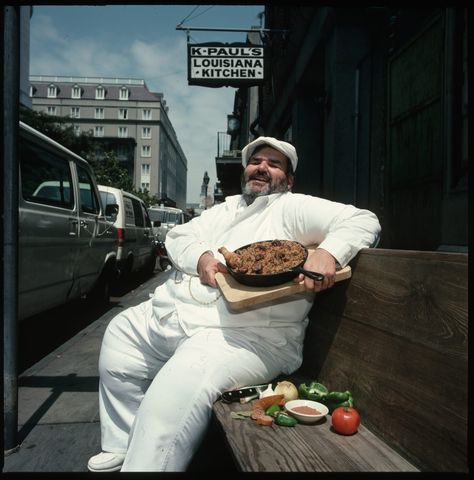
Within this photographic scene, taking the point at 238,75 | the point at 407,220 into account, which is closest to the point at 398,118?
the point at 407,220

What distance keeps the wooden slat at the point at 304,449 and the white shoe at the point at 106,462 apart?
2.61ft

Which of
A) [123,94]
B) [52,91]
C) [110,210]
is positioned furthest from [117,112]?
[110,210]

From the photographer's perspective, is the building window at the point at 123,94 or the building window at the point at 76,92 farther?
the building window at the point at 123,94

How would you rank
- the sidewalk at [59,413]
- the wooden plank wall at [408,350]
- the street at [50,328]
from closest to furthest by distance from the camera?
1. the wooden plank wall at [408,350]
2. the sidewalk at [59,413]
3. the street at [50,328]

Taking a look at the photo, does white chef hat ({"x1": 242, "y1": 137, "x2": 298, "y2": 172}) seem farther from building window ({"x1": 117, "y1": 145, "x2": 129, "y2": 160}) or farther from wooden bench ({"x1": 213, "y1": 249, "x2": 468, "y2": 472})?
building window ({"x1": 117, "y1": 145, "x2": 129, "y2": 160})

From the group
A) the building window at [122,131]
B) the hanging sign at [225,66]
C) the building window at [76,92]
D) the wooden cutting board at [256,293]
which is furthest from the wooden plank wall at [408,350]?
the building window at [76,92]

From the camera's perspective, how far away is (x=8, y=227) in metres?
2.35

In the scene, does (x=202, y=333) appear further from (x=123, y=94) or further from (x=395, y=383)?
(x=123, y=94)

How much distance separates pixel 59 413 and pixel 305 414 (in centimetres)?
207

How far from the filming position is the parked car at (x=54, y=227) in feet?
12.6

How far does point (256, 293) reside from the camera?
185 cm

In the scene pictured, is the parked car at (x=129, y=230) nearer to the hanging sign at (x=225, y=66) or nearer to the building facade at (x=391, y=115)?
the hanging sign at (x=225, y=66)

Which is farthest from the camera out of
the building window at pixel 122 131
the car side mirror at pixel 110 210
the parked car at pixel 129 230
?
the building window at pixel 122 131

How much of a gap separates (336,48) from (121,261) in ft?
16.8
